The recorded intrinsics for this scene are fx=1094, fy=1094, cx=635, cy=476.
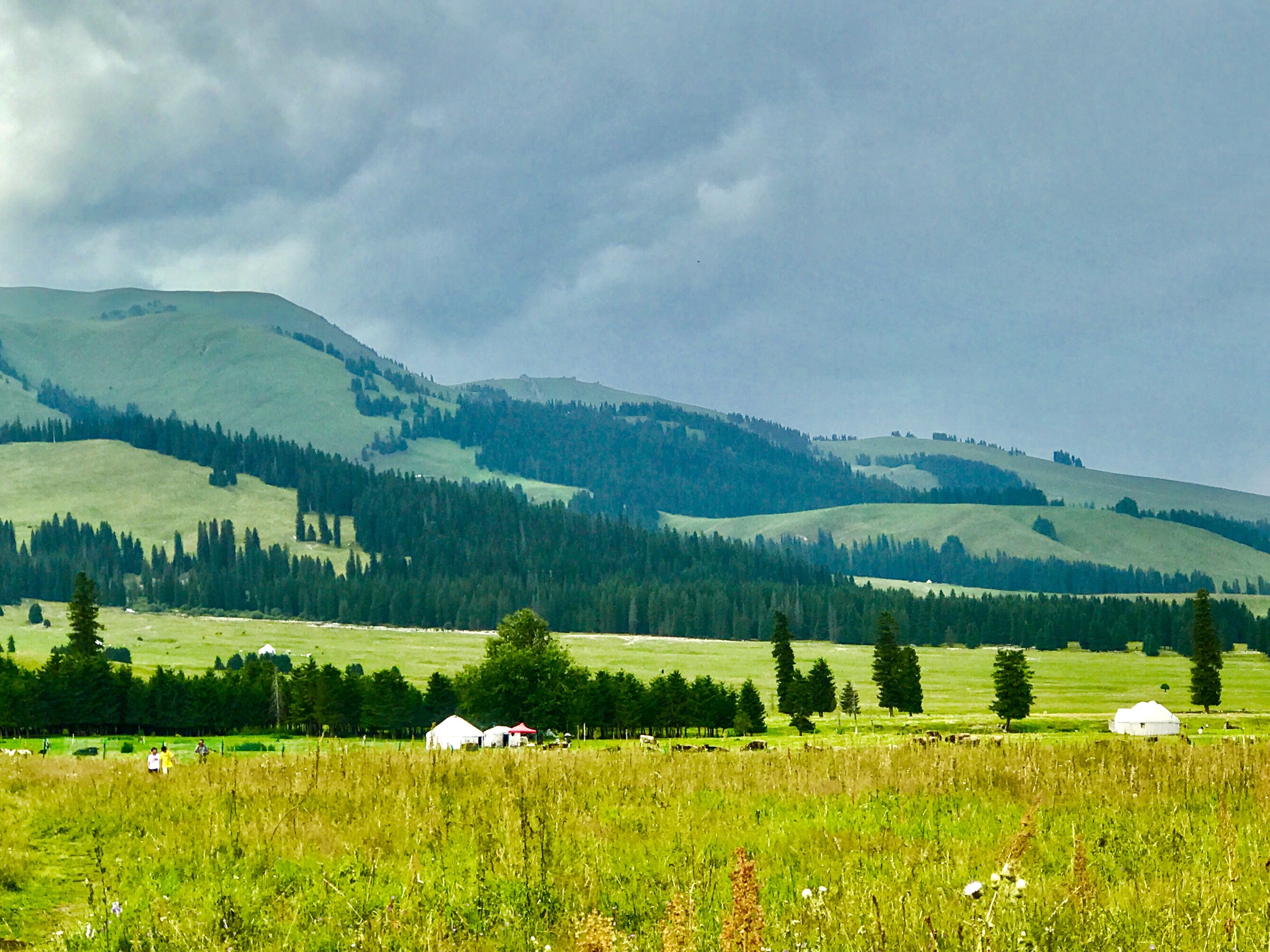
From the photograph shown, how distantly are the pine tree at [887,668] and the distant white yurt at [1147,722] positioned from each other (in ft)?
99.8

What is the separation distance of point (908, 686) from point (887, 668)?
3.29m

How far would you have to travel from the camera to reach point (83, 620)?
134 m

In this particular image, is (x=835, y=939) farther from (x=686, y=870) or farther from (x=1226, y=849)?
(x=1226, y=849)

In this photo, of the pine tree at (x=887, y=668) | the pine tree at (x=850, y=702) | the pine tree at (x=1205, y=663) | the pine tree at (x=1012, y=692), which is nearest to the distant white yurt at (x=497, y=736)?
the pine tree at (x=850, y=702)

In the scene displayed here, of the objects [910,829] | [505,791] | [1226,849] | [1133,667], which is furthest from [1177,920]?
[1133,667]

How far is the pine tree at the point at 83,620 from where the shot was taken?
130 metres

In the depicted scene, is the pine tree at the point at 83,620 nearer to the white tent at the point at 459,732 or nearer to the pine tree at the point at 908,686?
the white tent at the point at 459,732

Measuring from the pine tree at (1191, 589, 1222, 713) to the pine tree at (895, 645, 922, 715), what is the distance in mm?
29696

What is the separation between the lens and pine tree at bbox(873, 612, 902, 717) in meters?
124

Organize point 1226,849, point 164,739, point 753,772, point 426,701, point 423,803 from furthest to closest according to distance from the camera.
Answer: point 426,701 < point 164,739 < point 753,772 < point 423,803 < point 1226,849

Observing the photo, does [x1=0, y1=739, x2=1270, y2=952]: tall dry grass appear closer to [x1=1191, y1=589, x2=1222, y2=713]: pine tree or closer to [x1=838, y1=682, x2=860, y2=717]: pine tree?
[x1=838, y1=682, x2=860, y2=717]: pine tree

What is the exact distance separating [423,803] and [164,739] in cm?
10394

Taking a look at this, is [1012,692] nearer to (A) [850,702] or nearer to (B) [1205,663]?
(A) [850,702]

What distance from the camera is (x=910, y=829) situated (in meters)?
12.0
